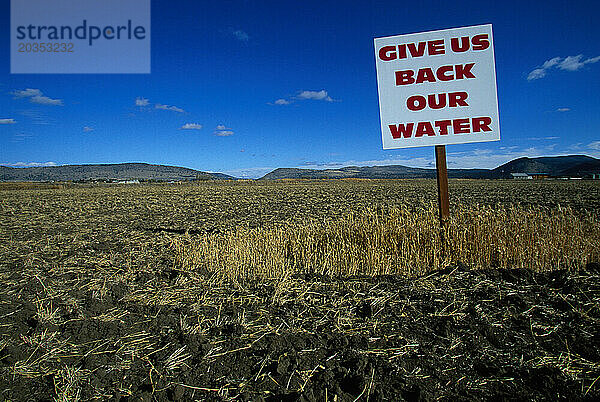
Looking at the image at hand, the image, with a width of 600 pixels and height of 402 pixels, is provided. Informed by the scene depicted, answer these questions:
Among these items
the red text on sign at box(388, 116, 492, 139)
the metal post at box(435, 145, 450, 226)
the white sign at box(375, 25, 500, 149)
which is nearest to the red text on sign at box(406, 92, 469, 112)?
the white sign at box(375, 25, 500, 149)

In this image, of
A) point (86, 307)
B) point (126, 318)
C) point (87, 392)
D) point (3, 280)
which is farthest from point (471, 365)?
point (3, 280)

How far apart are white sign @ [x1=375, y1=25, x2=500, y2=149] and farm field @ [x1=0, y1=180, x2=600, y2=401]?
150cm

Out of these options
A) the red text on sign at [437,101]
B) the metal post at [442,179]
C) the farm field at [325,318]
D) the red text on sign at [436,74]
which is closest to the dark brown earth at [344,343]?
the farm field at [325,318]

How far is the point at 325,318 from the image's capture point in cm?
373

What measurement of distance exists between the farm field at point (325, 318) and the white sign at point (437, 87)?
4.93 feet

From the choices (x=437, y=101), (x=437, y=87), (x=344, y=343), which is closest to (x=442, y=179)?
(x=437, y=101)

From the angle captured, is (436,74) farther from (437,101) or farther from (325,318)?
(325,318)

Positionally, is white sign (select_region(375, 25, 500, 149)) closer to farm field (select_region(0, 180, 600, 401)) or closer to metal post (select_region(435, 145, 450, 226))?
metal post (select_region(435, 145, 450, 226))

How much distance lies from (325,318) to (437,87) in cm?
443

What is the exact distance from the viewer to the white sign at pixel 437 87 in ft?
19.2

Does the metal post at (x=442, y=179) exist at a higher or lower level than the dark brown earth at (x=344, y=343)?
higher

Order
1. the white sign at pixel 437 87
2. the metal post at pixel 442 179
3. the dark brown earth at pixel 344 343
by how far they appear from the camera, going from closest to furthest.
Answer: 1. the dark brown earth at pixel 344 343
2. the white sign at pixel 437 87
3. the metal post at pixel 442 179

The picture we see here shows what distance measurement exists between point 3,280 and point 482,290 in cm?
702

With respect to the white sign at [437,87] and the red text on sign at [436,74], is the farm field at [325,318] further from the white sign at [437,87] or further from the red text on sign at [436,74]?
the red text on sign at [436,74]
